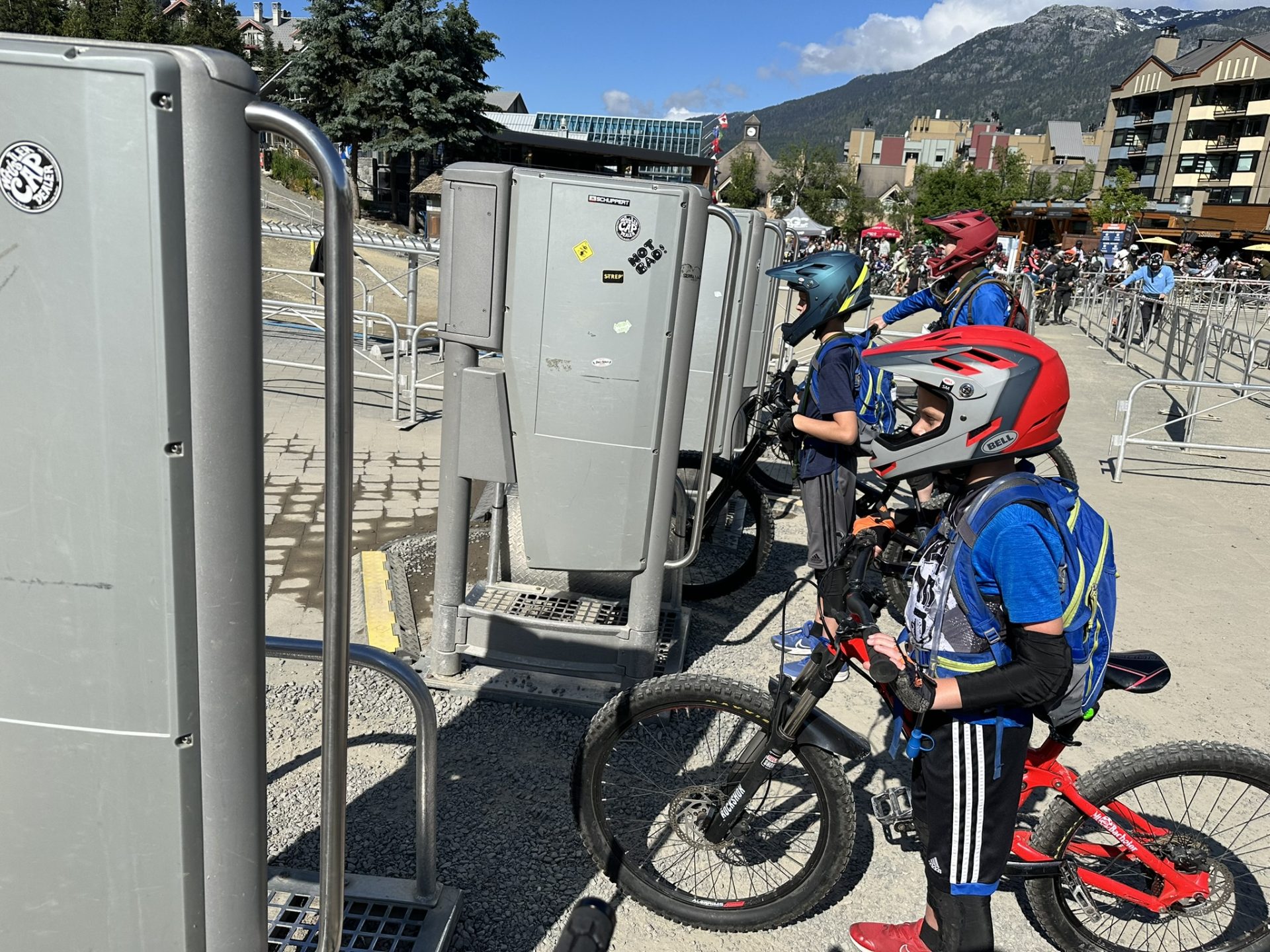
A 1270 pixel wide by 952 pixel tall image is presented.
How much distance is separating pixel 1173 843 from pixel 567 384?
8.52 ft

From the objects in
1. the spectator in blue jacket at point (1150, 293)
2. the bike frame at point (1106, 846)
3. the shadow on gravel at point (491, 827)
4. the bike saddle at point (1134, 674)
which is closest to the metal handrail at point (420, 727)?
the shadow on gravel at point (491, 827)

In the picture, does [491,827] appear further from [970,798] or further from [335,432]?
[335,432]

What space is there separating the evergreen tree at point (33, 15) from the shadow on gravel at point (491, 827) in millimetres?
41709

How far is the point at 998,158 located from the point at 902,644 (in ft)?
255

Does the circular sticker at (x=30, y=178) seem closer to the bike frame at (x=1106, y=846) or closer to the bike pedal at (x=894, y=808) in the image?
the bike frame at (x=1106, y=846)

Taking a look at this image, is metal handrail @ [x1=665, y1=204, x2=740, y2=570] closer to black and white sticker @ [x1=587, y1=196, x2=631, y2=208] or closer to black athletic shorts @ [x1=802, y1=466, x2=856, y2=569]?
black and white sticker @ [x1=587, y1=196, x2=631, y2=208]

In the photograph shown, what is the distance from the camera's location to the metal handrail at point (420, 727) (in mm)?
2371

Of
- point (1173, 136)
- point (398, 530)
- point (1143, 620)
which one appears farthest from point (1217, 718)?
point (1173, 136)

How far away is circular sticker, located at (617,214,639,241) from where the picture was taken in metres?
3.73

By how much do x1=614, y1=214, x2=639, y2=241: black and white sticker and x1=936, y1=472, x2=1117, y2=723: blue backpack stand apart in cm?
193

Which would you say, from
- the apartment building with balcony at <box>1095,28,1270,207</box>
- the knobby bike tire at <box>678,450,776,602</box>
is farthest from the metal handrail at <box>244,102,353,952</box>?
the apartment building with balcony at <box>1095,28,1270,207</box>

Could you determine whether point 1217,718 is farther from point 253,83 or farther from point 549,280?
point 253,83

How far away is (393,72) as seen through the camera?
39.7m

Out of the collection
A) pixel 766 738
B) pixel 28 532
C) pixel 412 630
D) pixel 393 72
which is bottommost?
pixel 412 630
